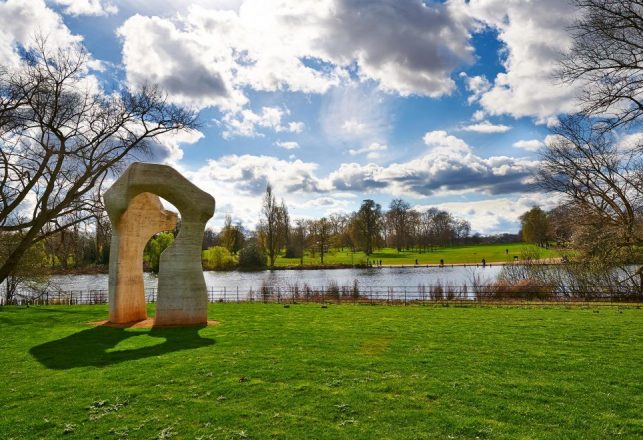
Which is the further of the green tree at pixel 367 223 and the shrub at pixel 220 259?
the green tree at pixel 367 223

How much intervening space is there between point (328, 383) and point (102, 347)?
7.50 metres

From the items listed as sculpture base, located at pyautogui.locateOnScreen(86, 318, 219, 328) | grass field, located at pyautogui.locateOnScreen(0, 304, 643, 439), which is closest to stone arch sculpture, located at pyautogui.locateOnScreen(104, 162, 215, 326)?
sculpture base, located at pyautogui.locateOnScreen(86, 318, 219, 328)

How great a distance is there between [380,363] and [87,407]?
581 cm

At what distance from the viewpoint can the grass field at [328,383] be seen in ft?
21.2

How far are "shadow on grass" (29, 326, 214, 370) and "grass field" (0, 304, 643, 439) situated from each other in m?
0.06

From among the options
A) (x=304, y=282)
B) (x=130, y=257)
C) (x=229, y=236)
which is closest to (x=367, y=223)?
(x=229, y=236)

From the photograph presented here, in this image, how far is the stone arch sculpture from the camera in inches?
632

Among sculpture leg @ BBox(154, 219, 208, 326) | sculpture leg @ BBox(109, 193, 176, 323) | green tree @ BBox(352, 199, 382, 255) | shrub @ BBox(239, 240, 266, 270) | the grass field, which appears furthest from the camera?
green tree @ BBox(352, 199, 382, 255)

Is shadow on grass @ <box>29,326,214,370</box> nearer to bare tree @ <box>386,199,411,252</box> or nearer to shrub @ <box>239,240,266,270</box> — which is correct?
shrub @ <box>239,240,266,270</box>

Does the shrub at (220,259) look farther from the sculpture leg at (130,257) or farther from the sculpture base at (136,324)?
the sculpture base at (136,324)

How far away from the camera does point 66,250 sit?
22891 mm

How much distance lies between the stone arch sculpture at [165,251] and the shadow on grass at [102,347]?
1070 millimetres

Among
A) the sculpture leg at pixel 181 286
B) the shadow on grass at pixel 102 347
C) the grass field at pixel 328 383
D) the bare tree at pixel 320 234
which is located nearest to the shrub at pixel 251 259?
the bare tree at pixel 320 234

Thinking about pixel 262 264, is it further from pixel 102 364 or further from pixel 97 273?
pixel 102 364
